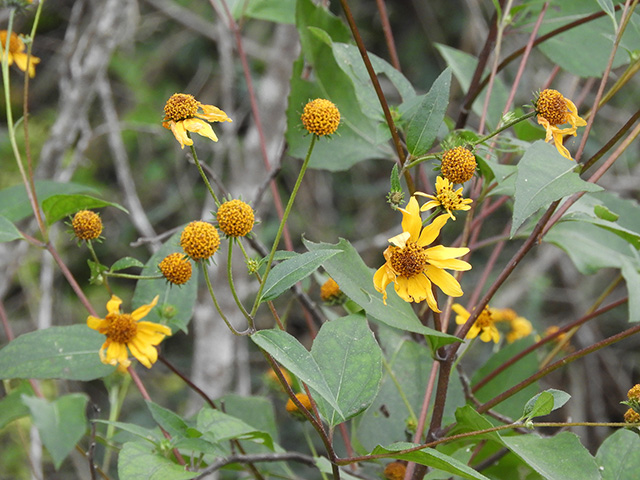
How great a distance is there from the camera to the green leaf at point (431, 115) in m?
0.70

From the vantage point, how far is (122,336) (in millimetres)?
786

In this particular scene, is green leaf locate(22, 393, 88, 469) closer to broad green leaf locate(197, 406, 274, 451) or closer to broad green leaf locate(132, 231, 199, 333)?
broad green leaf locate(197, 406, 274, 451)

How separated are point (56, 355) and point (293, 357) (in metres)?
0.36

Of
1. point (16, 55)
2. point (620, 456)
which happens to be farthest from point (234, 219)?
point (16, 55)

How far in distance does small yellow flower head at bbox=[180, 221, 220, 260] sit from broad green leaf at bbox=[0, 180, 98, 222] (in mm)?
390

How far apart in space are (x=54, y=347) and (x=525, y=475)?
0.67m

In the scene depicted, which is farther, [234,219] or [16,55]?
[16,55]

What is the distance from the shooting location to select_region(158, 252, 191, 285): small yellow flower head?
743mm

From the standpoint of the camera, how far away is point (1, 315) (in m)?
0.97

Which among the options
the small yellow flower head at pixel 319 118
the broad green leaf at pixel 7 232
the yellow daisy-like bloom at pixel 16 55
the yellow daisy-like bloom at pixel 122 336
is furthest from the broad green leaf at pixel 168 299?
the yellow daisy-like bloom at pixel 16 55

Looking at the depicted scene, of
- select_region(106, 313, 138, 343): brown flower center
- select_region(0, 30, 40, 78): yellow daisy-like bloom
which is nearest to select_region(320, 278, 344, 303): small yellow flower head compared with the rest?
select_region(106, 313, 138, 343): brown flower center

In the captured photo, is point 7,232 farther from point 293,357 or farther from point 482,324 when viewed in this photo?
point 482,324

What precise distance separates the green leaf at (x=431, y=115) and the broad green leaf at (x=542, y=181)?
0.11 metres

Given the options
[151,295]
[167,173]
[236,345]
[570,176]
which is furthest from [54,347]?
[167,173]
